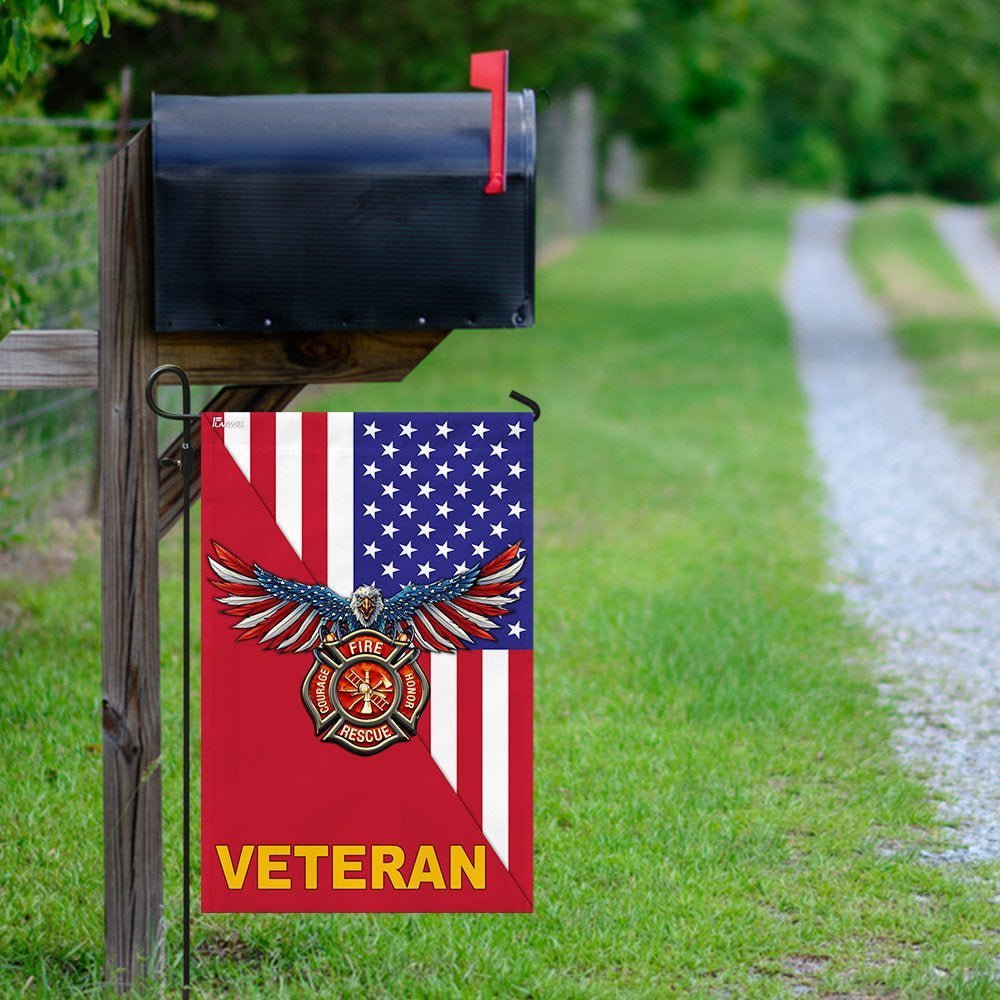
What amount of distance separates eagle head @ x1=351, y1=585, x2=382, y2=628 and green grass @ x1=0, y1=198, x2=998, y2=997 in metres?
0.88

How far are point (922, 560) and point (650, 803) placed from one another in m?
4.13

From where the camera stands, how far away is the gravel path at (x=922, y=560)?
5.62m

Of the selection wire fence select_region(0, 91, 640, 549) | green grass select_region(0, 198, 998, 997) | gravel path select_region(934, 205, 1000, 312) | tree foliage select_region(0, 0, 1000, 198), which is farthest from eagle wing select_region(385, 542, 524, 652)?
gravel path select_region(934, 205, 1000, 312)

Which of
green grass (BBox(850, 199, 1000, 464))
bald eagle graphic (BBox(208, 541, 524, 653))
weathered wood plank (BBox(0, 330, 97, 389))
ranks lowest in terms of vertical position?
bald eagle graphic (BBox(208, 541, 524, 653))

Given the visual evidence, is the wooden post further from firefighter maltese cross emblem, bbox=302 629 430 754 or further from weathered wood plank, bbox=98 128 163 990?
firefighter maltese cross emblem, bbox=302 629 430 754

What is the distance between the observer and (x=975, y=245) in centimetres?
3847

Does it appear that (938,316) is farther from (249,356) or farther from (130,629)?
(130,629)

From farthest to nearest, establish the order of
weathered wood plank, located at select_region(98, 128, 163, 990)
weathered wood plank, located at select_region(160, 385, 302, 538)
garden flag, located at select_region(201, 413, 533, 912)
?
weathered wood plank, located at select_region(160, 385, 302, 538) < weathered wood plank, located at select_region(98, 128, 163, 990) < garden flag, located at select_region(201, 413, 533, 912)

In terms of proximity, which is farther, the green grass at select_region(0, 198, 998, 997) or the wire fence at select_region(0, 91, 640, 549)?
the wire fence at select_region(0, 91, 640, 549)

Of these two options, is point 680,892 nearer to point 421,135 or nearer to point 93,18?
point 421,135

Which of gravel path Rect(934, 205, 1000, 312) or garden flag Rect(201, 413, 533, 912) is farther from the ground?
gravel path Rect(934, 205, 1000, 312)

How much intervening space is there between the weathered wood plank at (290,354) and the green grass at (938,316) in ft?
29.1

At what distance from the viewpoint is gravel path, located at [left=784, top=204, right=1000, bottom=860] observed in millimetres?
5617

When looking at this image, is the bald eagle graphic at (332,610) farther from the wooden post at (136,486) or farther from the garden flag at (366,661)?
the wooden post at (136,486)
